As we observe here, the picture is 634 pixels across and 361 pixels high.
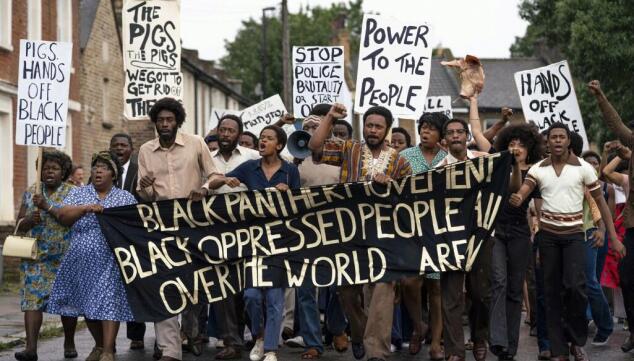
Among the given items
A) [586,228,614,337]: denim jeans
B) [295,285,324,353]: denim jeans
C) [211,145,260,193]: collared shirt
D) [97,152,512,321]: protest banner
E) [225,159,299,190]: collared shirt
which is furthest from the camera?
[211,145,260,193]: collared shirt

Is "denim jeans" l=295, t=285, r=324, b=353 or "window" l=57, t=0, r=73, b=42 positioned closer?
"denim jeans" l=295, t=285, r=324, b=353

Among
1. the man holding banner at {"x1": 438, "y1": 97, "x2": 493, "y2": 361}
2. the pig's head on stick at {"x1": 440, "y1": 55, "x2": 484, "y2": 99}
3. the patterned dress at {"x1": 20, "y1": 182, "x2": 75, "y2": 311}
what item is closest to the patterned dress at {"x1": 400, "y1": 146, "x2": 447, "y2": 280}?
the man holding banner at {"x1": 438, "y1": 97, "x2": 493, "y2": 361}

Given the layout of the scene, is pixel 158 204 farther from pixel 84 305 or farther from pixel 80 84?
pixel 80 84

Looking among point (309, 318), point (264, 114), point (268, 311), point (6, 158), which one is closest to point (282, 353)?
point (309, 318)

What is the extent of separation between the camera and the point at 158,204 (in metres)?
10.0

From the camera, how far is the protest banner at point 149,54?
48.8 feet

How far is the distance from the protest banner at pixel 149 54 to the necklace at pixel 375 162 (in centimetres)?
526

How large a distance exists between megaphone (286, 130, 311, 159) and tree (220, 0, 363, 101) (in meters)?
58.5

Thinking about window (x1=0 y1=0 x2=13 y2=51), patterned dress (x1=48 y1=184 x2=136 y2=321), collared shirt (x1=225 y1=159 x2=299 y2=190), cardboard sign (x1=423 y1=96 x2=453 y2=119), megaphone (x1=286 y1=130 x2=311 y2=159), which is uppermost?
window (x1=0 y1=0 x2=13 y2=51)

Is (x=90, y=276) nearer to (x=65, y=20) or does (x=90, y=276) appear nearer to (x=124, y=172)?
(x=124, y=172)

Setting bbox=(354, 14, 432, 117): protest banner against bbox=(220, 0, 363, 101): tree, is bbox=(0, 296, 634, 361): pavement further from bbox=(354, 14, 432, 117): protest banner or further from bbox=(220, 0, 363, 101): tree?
bbox=(220, 0, 363, 101): tree

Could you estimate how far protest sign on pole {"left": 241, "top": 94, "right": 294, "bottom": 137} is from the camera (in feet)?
55.5

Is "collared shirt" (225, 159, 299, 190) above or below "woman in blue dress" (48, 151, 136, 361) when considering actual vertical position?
→ above

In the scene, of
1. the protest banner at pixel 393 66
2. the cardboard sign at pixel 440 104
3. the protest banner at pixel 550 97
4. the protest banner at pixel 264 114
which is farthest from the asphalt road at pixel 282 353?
the cardboard sign at pixel 440 104
